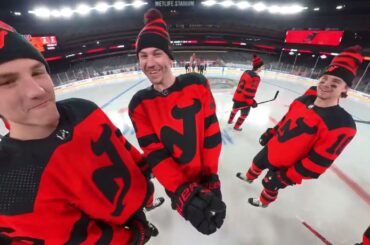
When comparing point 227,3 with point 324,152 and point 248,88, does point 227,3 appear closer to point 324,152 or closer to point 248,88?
point 248,88

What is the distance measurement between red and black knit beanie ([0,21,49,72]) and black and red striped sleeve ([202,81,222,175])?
44.2 inches

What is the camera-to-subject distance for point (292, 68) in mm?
11148

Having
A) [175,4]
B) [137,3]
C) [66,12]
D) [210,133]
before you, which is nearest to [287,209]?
[210,133]

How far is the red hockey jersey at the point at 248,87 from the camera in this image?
4.03 m

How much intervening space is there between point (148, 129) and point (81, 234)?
779mm

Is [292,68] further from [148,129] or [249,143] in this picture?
[148,129]

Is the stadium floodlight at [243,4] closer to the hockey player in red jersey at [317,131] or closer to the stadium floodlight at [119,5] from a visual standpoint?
the stadium floodlight at [119,5]

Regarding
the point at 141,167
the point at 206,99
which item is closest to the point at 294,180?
the point at 206,99

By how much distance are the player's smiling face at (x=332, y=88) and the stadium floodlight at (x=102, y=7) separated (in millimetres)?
20207

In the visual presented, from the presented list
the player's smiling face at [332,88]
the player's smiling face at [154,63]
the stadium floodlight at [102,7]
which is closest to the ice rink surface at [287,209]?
the player's smiling face at [332,88]

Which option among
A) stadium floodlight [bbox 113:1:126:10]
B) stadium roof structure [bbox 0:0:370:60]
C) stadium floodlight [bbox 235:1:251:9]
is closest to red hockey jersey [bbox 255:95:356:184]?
stadium roof structure [bbox 0:0:370:60]

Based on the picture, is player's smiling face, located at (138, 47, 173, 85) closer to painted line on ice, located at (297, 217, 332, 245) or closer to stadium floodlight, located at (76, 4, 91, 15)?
painted line on ice, located at (297, 217, 332, 245)

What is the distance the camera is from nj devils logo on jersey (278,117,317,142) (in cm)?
186

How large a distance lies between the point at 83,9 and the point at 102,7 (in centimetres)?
164
